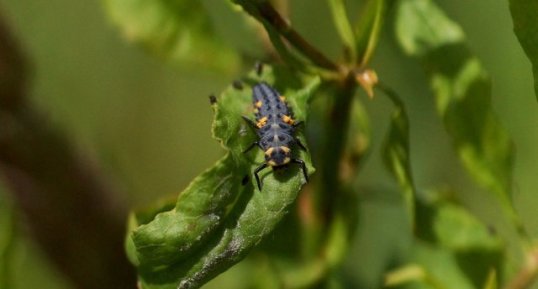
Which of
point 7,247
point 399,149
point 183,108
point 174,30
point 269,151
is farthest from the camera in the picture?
point 183,108

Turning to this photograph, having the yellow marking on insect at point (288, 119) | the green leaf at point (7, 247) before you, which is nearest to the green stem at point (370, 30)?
the yellow marking on insect at point (288, 119)

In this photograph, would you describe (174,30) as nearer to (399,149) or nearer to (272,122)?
(272,122)

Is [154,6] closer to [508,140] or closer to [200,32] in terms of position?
[200,32]

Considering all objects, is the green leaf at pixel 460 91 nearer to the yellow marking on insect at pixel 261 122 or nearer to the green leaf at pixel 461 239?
the green leaf at pixel 461 239

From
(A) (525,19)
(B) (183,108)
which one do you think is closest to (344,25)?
(A) (525,19)

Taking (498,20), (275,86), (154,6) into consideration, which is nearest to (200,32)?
(154,6)

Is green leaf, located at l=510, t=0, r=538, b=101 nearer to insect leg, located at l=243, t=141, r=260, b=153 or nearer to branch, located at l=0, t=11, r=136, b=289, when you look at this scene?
insect leg, located at l=243, t=141, r=260, b=153
